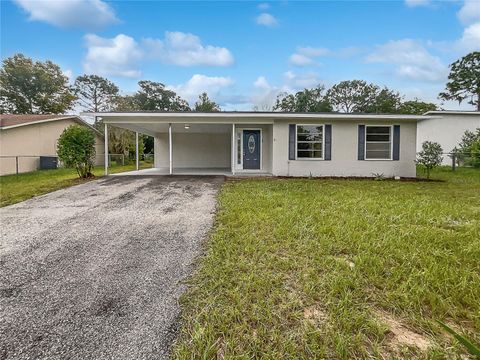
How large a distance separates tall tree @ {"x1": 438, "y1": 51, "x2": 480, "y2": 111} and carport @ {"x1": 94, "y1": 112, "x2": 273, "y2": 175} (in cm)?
2644

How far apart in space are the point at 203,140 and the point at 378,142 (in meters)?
9.34

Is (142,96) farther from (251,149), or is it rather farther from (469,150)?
(469,150)

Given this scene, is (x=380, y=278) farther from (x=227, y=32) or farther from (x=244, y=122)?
(x=227, y=32)

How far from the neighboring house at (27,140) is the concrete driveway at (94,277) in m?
11.7

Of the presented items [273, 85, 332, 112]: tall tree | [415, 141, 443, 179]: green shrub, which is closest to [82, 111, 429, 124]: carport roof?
[415, 141, 443, 179]: green shrub

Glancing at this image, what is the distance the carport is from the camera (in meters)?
10.8

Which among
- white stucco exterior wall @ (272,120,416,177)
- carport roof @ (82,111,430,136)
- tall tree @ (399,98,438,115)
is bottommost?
white stucco exterior wall @ (272,120,416,177)

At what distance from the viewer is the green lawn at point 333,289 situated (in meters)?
1.74

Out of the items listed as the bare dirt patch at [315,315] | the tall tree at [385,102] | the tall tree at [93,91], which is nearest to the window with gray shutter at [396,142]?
the bare dirt patch at [315,315]

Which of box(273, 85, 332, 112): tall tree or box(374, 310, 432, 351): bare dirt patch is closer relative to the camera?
box(374, 310, 432, 351): bare dirt patch

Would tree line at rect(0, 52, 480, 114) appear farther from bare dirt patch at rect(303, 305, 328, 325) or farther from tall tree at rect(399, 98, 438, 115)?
bare dirt patch at rect(303, 305, 328, 325)

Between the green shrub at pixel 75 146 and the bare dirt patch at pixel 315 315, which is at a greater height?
the green shrub at pixel 75 146

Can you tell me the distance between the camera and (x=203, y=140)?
16.3m

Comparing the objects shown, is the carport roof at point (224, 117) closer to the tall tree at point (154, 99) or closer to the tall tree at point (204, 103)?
the tall tree at point (154, 99)
